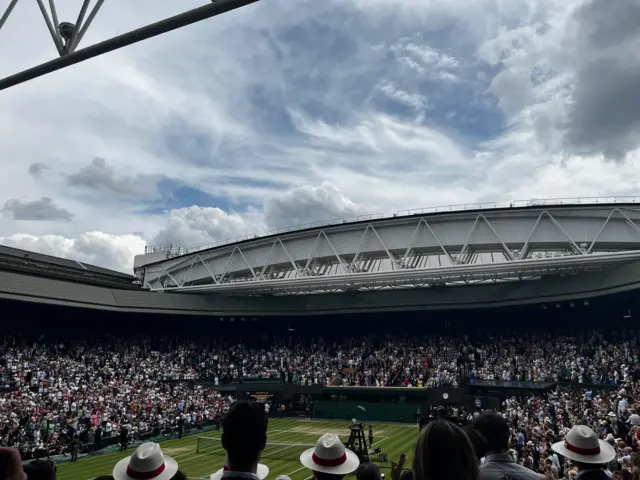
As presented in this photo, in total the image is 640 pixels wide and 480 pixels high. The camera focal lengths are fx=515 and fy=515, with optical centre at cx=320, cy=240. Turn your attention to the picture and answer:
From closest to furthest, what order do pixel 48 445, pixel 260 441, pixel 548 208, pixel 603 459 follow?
pixel 260 441 < pixel 603 459 < pixel 48 445 < pixel 548 208

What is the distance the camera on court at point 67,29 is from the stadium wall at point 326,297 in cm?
3188

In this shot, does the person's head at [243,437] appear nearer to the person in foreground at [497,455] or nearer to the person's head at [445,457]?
the person's head at [445,457]

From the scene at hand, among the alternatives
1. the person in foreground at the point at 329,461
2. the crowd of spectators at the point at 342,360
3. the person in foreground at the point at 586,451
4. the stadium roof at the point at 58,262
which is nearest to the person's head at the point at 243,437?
the person in foreground at the point at 329,461

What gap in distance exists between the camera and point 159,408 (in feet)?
109

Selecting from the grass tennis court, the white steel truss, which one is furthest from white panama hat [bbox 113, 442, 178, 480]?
the white steel truss

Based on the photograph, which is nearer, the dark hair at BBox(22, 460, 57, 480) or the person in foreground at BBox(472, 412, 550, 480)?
the person in foreground at BBox(472, 412, 550, 480)

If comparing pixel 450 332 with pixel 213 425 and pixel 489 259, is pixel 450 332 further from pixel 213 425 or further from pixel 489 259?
pixel 213 425

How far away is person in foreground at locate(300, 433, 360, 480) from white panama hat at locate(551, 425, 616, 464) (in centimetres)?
224

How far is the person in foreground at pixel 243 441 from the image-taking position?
3555mm

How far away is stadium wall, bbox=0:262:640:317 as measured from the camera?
33.8 metres

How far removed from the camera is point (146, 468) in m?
4.35

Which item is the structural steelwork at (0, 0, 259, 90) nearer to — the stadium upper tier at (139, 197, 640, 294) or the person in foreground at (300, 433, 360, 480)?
the person in foreground at (300, 433, 360, 480)

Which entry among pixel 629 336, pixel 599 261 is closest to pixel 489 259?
pixel 599 261

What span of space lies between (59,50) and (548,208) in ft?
97.8
